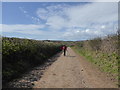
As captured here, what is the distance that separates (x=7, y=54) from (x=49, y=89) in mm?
3895

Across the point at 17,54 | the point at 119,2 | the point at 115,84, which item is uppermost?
the point at 119,2

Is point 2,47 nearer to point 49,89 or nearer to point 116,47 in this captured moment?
point 49,89

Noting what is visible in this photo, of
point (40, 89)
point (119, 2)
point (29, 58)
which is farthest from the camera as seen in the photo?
point (29, 58)

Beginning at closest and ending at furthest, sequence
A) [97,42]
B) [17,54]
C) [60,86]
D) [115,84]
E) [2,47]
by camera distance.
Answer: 1. [60,86]
2. [115,84]
3. [2,47]
4. [17,54]
5. [97,42]

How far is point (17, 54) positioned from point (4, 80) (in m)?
3.95

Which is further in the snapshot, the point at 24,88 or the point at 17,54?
the point at 17,54

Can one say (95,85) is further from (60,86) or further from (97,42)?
(97,42)

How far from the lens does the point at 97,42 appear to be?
82.6 feet

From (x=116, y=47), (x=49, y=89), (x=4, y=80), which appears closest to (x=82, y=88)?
(x=49, y=89)

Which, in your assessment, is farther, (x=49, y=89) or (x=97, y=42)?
(x=97, y=42)

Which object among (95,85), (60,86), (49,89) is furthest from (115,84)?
(49,89)

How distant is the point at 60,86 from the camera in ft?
27.8

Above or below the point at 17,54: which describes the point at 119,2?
above

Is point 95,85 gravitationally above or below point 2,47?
below
